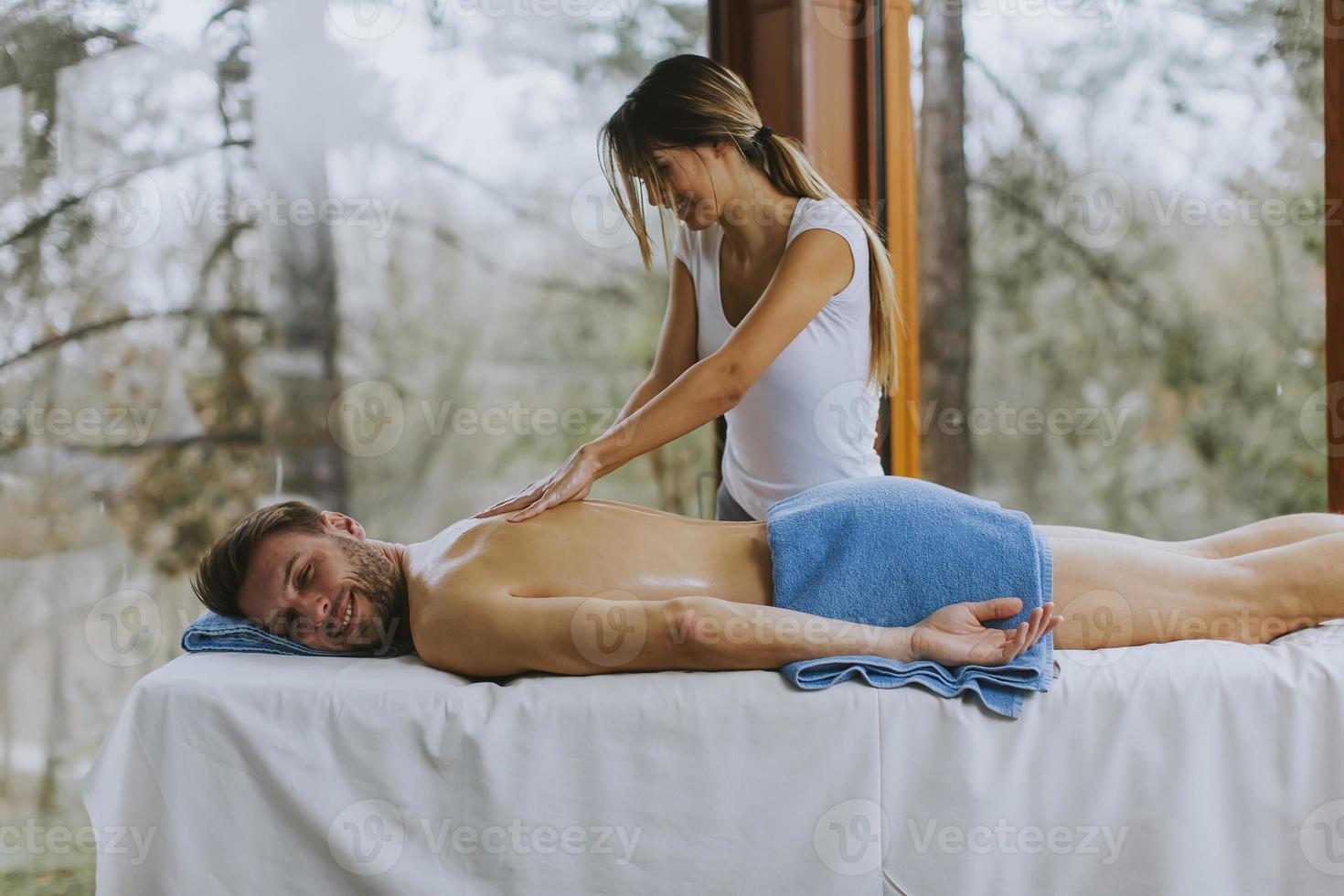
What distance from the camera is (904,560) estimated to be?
1443 millimetres

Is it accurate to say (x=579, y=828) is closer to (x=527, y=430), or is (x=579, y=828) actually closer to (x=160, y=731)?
(x=160, y=731)

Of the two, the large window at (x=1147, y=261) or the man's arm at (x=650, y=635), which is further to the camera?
the large window at (x=1147, y=261)

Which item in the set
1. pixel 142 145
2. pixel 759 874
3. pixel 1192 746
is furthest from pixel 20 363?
pixel 1192 746

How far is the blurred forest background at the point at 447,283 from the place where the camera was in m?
2.31

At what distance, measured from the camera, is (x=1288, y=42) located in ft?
7.41

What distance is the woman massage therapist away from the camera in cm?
160
